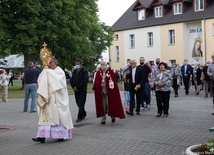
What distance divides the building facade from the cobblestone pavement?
35.6 meters

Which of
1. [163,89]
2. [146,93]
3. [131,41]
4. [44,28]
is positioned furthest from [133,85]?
[131,41]

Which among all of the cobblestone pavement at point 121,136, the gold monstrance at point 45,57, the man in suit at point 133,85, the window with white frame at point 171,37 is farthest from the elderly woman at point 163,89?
the window with white frame at point 171,37

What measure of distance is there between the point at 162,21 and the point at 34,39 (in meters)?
23.6

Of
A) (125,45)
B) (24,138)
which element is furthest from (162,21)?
(24,138)

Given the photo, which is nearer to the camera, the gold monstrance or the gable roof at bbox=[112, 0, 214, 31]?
the gold monstrance

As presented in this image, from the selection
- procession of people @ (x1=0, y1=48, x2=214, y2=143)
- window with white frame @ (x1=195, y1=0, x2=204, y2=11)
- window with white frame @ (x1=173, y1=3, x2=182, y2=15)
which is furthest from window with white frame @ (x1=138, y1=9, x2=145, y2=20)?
procession of people @ (x1=0, y1=48, x2=214, y2=143)

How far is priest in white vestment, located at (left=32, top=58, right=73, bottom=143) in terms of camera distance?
9.52 metres

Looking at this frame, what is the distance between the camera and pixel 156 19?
178ft

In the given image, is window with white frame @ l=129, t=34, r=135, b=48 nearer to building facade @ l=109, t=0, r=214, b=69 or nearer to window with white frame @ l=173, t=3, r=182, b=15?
building facade @ l=109, t=0, r=214, b=69

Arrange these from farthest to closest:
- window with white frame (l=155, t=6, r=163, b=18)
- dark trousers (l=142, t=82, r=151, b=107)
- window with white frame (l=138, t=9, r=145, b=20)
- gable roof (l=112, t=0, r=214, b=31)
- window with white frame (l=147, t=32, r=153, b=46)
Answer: window with white frame (l=138, t=9, r=145, b=20) < window with white frame (l=147, t=32, r=153, b=46) < window with white frame (l=155, t=6, r=163, b=18) < gable roof (l=112, t=0, r=214, b=31) < dark trousers (l=142, t=82, r=151, b=107)

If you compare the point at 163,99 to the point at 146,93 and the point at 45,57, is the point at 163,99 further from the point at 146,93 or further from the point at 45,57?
the point at 45,57

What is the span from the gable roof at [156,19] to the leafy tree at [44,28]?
49.1 ft

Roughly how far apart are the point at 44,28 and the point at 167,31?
21.4 meters

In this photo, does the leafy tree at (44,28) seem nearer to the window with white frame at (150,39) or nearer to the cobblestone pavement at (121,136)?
the window with white frame at (150,39)
